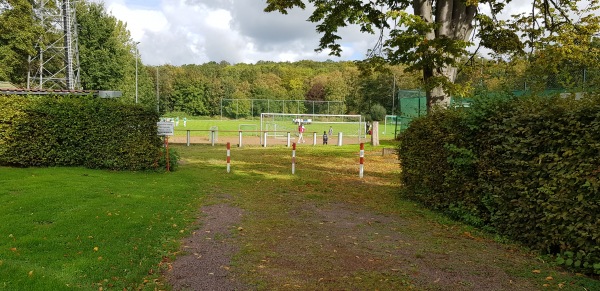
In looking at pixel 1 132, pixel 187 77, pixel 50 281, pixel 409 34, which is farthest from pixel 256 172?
pixel 187 77

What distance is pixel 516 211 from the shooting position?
19.1ft

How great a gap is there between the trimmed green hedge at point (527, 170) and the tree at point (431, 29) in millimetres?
1803

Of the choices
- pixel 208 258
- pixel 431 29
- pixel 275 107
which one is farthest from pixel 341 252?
pixel 275 107

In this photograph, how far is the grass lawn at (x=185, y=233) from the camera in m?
4.48

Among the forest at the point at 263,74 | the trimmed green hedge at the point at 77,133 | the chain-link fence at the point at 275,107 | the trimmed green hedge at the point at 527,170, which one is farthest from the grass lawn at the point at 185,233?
the chain-link fence at the point at 275,107

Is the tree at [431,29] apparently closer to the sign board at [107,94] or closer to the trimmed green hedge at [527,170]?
the trimmed green hedge at [527,170]

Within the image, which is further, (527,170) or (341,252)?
(527,170)

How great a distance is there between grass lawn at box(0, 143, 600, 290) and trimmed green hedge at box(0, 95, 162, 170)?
89 centimetres

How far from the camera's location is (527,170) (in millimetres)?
5641

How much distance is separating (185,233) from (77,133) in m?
8.22

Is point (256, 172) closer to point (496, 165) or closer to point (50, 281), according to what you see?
point (496, 165)

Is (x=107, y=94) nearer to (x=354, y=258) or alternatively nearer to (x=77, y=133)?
(x=77, y=133)

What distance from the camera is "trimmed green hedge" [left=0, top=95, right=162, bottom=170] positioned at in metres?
12.5

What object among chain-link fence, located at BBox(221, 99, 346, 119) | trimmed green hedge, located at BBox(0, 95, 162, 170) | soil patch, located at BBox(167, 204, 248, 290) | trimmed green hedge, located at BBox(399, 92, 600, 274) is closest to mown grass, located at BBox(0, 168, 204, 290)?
soil patch, located at BBox(167, 204, 248, 290)
